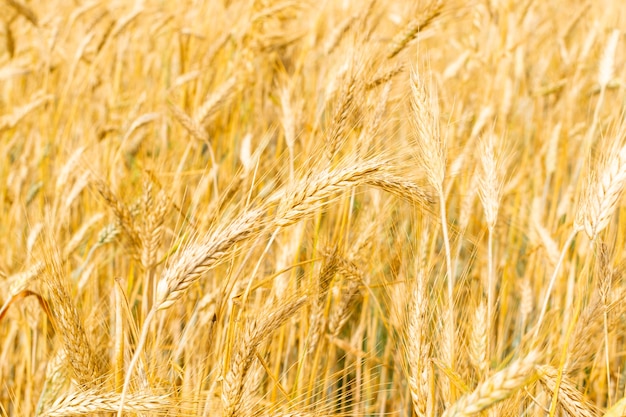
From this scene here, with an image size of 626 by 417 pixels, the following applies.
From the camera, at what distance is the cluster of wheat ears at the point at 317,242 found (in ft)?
3.08

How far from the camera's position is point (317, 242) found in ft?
4.63

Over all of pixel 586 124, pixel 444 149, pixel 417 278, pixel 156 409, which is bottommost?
pixel 156 409

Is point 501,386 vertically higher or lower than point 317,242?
lower

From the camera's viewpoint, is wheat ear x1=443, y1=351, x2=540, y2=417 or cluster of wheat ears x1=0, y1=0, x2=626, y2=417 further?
cluster of wheat ears x1=0, y1=0, x2=626, y2=417

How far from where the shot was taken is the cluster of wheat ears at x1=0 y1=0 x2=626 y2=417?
3.08 feet

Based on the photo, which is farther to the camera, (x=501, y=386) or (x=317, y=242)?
(x=317, y=242)

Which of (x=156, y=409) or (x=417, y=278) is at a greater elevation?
(x=417, y=278)

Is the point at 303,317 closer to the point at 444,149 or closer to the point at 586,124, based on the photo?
the point at 444,149

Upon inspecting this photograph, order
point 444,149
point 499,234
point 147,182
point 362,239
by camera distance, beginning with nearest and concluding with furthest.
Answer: point 444,149, point 147,182, point 362,239, point 499,234

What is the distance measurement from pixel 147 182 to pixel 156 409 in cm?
56

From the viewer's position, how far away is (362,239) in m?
1.40

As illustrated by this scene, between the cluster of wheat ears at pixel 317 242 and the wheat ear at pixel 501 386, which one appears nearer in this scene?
the wheat ear at pixel 501 386

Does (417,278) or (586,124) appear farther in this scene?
(586,124)

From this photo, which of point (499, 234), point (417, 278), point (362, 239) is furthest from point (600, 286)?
point (499, 234)
